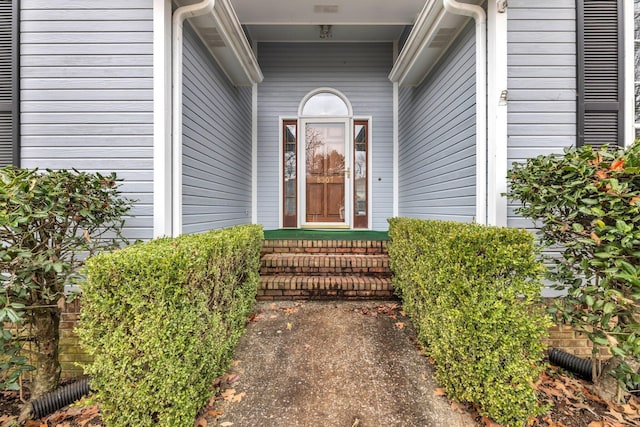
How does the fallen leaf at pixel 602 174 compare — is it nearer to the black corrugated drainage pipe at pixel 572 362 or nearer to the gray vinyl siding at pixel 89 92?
the black corrugated drainage pipe at pixel 572 362

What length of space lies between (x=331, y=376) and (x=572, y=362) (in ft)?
6.43

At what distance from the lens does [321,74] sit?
5164 mm

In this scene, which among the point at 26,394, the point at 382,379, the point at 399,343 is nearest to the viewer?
the point at 382,379

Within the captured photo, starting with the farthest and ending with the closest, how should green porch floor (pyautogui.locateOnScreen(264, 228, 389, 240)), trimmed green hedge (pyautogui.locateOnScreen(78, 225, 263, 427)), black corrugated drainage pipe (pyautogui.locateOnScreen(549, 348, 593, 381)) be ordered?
1. green porch floor (pyautogui.locateOnScreen(264, 228, 389, 240))
2. black corrugated drainage pipe (pyautogui.locateOnScreen(549, 348, 593, 381))
3. trimmed green hedge (pyautogui.locateOnScreen(78, 225, 263, 427))

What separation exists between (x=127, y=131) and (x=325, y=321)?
2566 mm

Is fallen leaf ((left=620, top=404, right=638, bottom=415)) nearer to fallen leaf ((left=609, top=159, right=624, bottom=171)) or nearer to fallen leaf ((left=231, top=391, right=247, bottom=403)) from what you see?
fallen leaf ((left=609, top=159, right=624, bottom=171))

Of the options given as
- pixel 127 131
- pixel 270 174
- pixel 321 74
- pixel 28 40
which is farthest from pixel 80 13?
pixel 321 74

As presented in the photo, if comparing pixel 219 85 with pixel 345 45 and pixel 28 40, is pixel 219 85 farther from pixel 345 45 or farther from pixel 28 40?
pixel 345 45

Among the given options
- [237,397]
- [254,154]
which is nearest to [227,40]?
[254,154]

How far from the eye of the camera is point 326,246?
11.8 feet

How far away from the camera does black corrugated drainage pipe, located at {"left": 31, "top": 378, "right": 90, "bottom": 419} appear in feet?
6.41

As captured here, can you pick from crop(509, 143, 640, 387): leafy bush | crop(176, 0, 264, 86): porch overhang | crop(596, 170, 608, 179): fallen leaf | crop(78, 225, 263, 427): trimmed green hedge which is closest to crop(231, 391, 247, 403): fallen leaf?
crop(78, 225, 263, 427): trimmed green hedge

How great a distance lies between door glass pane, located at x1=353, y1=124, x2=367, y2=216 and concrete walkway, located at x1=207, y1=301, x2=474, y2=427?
2.66 metres

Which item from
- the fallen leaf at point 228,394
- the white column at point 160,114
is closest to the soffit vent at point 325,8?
the white column at point 160,114
